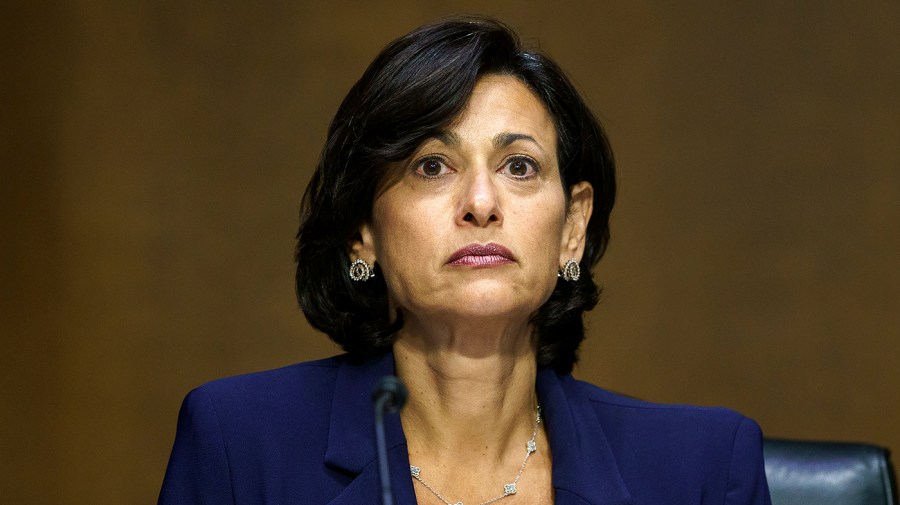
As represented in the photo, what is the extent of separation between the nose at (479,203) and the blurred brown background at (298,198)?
1577 millimetres

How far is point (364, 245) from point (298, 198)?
139 centimetres

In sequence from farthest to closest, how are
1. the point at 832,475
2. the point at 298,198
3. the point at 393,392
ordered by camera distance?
the point at 298,198 < the point at 832,475 < the point at 393,392

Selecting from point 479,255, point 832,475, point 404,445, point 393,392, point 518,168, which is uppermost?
point 518,168

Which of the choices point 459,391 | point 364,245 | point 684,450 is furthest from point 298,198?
point 684,450

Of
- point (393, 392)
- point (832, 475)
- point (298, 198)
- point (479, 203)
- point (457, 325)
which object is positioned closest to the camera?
point (393, 392)

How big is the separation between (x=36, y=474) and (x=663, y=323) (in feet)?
5.65

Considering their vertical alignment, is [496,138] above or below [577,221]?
above

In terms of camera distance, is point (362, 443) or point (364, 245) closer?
point (362, 443)

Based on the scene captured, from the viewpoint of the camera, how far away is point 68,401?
11.1 ft

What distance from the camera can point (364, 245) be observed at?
2.13 meters

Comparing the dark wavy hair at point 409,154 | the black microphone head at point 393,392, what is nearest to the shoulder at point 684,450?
the dark wavy hair at point 409,154

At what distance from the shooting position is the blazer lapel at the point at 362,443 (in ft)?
6.49

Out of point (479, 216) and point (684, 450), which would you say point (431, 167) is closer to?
point (479, 216)

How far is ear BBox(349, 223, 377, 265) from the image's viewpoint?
6.94 ft
